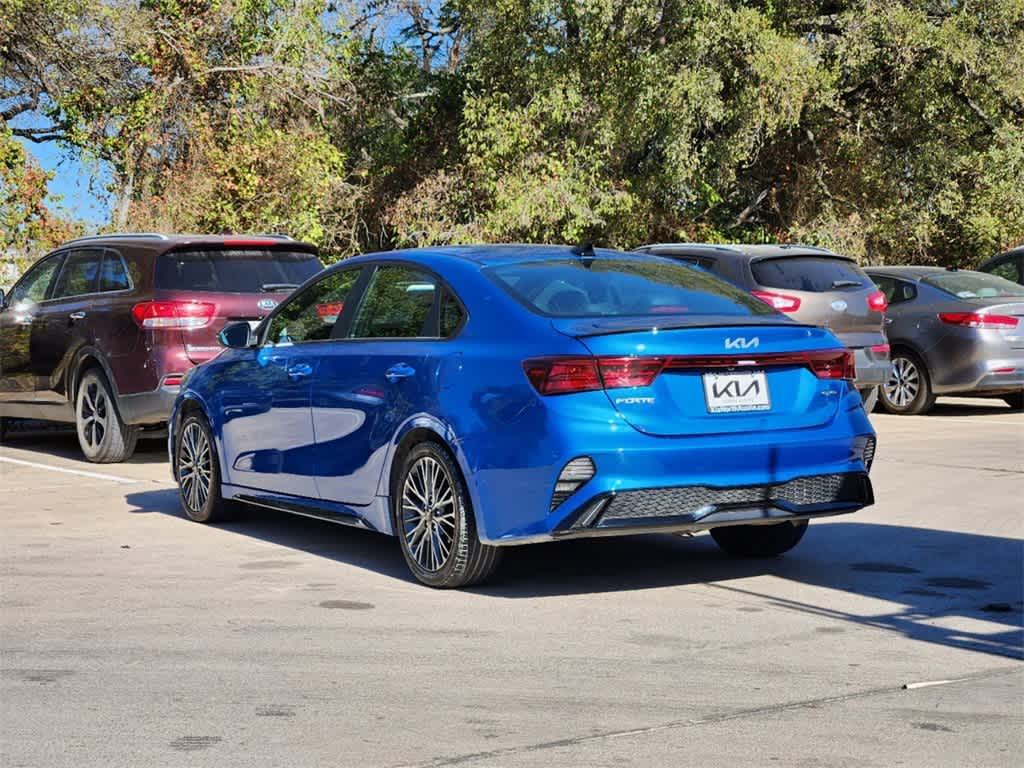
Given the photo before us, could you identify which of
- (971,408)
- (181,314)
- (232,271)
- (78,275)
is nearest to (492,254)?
(181,314)

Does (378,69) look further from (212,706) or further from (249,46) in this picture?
(212,706)

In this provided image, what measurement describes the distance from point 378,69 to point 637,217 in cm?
707

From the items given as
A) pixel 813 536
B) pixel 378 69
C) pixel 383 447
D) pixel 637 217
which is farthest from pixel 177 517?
pixel 378 69

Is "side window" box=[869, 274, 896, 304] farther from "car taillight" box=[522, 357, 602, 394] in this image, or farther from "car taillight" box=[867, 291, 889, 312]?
"car taillight" box=[522, 357, 602, 394]

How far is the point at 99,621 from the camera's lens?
6.77 metres

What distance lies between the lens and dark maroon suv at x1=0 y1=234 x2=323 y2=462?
40.6 feet

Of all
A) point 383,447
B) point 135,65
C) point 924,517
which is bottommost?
point 924,517

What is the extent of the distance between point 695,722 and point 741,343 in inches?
95.6

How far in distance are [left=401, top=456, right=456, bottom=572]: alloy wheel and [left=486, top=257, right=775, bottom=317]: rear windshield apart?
0.89 meters

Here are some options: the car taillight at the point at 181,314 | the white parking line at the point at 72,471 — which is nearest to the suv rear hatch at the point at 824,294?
the car taillight at the point at 181,314

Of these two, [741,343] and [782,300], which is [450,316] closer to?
[741,343]

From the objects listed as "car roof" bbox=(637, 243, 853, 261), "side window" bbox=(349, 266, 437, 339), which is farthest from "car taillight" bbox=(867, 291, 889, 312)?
"side window" bbox=(349, 266, 437, 339)

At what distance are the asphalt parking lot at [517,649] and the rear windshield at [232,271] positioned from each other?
3.10 metres

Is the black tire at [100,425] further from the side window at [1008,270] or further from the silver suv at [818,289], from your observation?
the side window at [1008,270]
